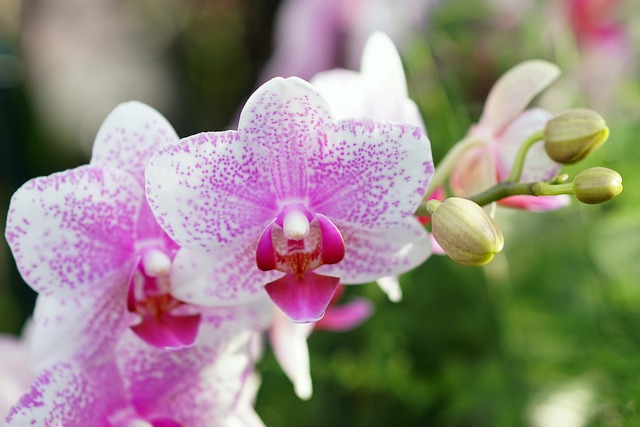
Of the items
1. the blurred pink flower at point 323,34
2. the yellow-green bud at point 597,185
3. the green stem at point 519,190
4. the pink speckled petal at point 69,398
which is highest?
the blurred pink flower at point 323,34


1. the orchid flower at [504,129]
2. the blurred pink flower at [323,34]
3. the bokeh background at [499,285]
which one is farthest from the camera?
the blurred pink flower at [323,34]

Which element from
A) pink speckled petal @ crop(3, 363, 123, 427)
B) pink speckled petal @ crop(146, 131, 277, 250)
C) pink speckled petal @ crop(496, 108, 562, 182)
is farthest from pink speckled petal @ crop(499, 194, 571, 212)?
pink speckled petal @ crop(3, 363, 123, 427)

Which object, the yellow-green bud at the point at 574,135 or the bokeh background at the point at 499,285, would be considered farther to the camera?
the bokeh background at the point at 499,285

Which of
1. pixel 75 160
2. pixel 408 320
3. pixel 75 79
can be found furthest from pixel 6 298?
pixel 408 320

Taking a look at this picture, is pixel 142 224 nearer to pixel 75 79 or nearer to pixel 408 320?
pixel 408 320

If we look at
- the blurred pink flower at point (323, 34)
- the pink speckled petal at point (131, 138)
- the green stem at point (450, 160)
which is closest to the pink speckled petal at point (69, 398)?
the pink speckled petal at point (131, 138)

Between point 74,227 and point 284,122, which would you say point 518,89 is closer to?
point 284,122

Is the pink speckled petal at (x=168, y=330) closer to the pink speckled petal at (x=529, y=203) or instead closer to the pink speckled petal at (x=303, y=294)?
the pink speckled petal at (x=303, y=294)
